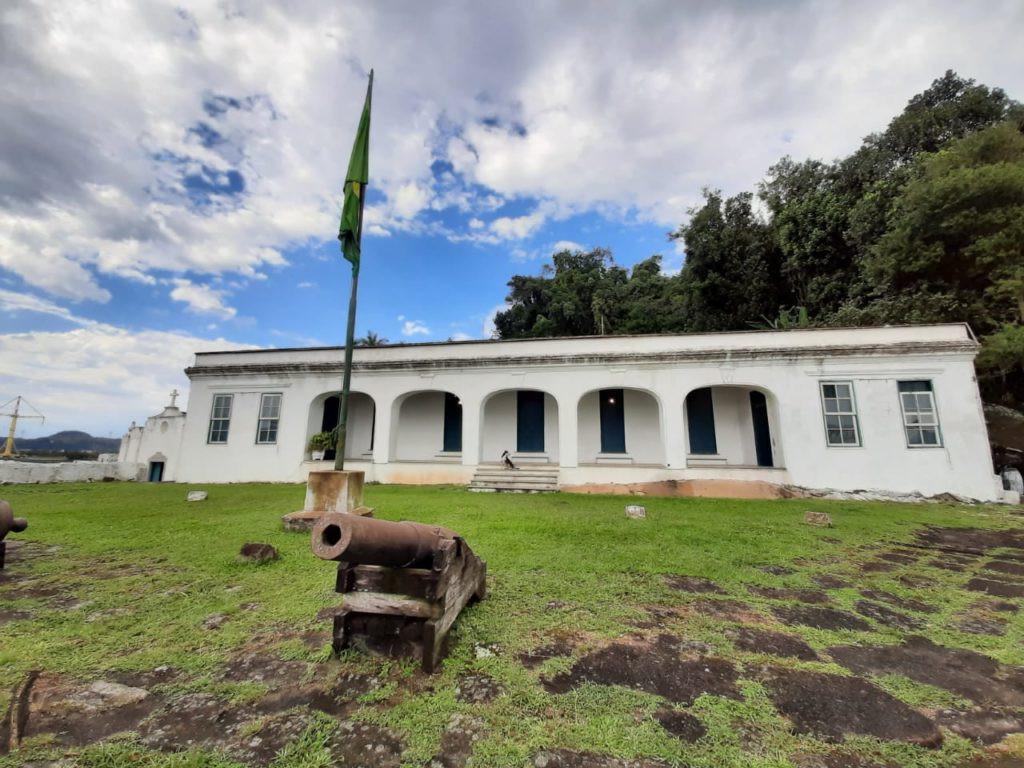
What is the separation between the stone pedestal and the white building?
5.34 metres

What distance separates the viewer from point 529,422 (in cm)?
1262

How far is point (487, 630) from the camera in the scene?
2693 millimetres

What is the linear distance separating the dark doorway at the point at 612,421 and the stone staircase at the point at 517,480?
2044 mm

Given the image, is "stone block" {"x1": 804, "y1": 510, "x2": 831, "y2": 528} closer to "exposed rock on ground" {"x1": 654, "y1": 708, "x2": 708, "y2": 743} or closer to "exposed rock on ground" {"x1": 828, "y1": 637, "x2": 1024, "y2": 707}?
"exposed rock on ground" {"x1": 828, "y1": 637, "x2": 1024, "y2": 707}

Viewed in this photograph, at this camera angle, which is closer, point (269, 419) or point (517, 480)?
point (517, 480)

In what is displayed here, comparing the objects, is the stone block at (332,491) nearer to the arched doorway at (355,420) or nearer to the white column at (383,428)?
the white column at (383,428)

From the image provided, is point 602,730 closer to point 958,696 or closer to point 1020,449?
point 958,696

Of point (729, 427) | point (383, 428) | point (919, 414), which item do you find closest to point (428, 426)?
point (383, 428)

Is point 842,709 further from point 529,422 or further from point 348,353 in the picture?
point 529,422

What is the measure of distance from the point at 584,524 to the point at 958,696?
427 centimetres

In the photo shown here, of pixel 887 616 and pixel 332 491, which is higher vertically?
pixel 332 491

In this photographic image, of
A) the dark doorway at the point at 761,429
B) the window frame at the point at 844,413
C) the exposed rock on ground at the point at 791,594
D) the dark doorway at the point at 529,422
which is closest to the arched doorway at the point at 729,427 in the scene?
the dark doorway at the point at 761,429

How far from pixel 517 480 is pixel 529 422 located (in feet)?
8.18

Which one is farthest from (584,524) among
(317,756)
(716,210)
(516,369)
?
(716,210)
